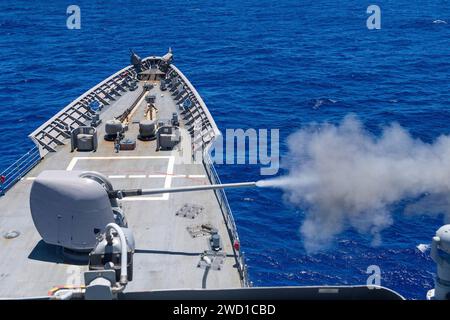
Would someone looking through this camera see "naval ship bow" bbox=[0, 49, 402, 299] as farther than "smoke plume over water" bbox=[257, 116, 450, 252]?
No

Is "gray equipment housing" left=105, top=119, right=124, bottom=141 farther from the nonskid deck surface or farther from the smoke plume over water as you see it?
the smoke plume over water

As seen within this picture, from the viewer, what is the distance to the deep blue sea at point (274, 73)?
38031 mm

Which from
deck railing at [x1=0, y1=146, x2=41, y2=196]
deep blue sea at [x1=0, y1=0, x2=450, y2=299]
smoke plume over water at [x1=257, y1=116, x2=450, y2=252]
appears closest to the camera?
deck railing at [x1=0, y1=146, x2=41, y2=196]

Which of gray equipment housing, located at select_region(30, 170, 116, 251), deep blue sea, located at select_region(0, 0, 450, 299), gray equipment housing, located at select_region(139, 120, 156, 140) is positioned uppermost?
deep blue sea, located at select_region(0, 0, 450, 299)

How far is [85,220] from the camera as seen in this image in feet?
84.1

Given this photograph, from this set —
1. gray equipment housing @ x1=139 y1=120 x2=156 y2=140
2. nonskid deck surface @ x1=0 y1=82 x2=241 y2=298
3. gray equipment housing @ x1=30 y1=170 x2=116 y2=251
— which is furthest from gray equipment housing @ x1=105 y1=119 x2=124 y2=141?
gray equipment housing @ x1=30 y1=170 x2=116 y2=251

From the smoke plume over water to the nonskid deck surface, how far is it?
4.57 meters

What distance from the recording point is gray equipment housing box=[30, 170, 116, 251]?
2528 centimetres

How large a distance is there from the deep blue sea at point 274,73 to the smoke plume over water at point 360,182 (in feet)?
3.51

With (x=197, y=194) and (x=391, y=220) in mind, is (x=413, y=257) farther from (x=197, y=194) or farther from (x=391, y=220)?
(x=197, y=194)

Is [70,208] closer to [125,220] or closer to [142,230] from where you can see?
[125,220]

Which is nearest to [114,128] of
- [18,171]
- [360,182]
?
[18,171]

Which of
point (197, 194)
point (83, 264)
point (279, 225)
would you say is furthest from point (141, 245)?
point (279, 225)
